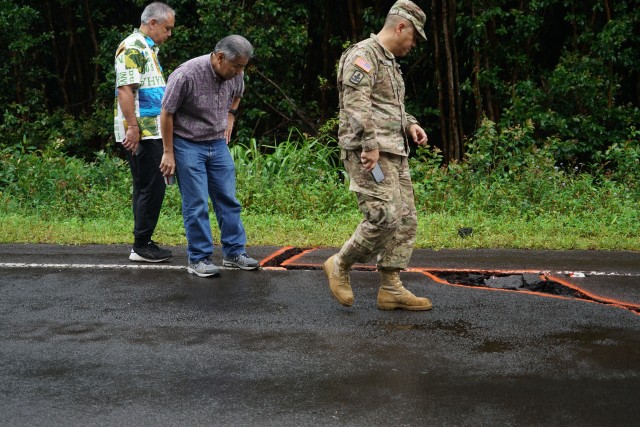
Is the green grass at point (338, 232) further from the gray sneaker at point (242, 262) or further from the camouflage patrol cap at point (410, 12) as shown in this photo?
the camouflage patrol cap at point (410, 12)

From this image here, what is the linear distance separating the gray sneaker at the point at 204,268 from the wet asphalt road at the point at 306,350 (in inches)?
3.4

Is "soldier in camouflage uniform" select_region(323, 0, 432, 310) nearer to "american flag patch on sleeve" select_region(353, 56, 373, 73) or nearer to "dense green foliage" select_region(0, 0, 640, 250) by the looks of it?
"american flag patch on sleeve" select_region(353, 56, 373, 73)

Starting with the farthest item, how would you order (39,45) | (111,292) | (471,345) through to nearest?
(39,45) < (111,292) < (471,345)

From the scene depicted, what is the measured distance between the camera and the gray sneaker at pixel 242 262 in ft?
24.2

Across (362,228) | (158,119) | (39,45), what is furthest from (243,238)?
(39,45)

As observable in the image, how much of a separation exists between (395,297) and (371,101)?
1286 mm

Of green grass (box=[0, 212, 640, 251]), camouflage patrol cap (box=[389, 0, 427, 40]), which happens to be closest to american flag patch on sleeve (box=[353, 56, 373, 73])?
camouflage patrol cap (box=[389, 0, 427, 40])

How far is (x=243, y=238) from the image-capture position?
24.5 ft

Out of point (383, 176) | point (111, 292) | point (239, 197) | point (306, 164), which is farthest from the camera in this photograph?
point (306, 164)

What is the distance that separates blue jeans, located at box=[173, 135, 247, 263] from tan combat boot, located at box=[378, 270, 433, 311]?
68.5 inches

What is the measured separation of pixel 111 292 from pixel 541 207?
5643mm

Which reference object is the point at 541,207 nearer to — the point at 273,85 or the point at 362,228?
the point at 362,228

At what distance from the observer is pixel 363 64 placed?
18.4ft

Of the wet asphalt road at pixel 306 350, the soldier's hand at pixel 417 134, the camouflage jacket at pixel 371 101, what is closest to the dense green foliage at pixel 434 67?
the wet asphalt road at pixel 306 350
